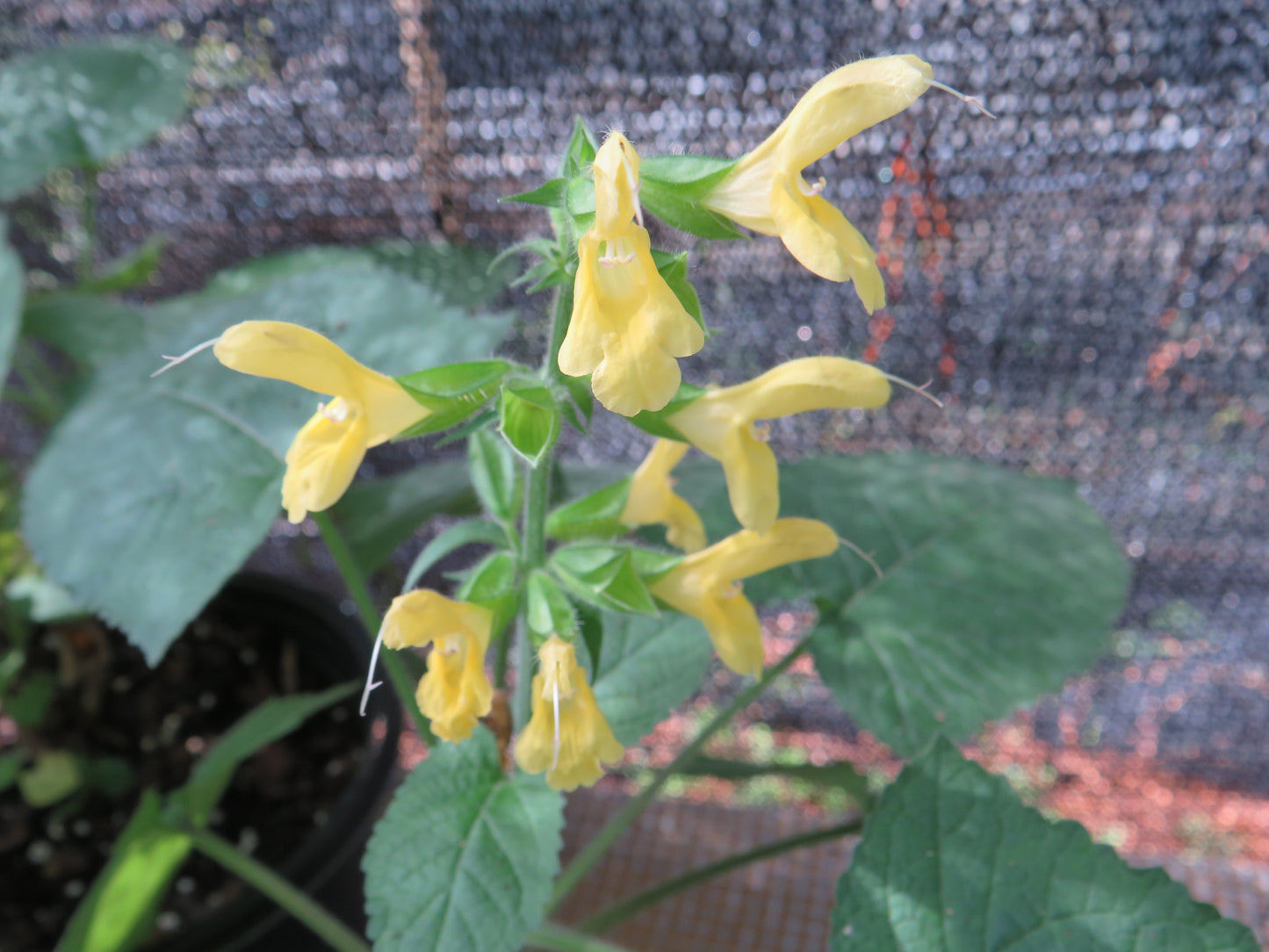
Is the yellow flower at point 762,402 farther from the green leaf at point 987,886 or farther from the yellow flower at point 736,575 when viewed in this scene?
the green leaf at point 987,886

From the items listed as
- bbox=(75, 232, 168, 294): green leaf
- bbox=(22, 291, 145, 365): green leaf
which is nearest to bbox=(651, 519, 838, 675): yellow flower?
bbox=(22, 291, 145, 365): green leaf

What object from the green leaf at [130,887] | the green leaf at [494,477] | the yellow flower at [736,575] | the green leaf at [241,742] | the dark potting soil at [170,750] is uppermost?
the green leaf at [494,477]

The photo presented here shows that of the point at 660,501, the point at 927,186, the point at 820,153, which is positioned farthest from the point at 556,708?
the point at 927,186

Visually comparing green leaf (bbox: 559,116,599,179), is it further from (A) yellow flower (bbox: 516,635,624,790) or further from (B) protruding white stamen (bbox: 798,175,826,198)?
(A) yellow flower (bbox: 516,635,624,790)

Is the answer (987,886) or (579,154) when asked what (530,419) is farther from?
(987,886)

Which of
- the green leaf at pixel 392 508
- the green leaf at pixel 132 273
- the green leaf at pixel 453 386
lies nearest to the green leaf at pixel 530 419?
the green leaf at pixel 453 386

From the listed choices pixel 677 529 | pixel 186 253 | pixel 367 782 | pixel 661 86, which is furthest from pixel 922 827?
pixel 186 253
